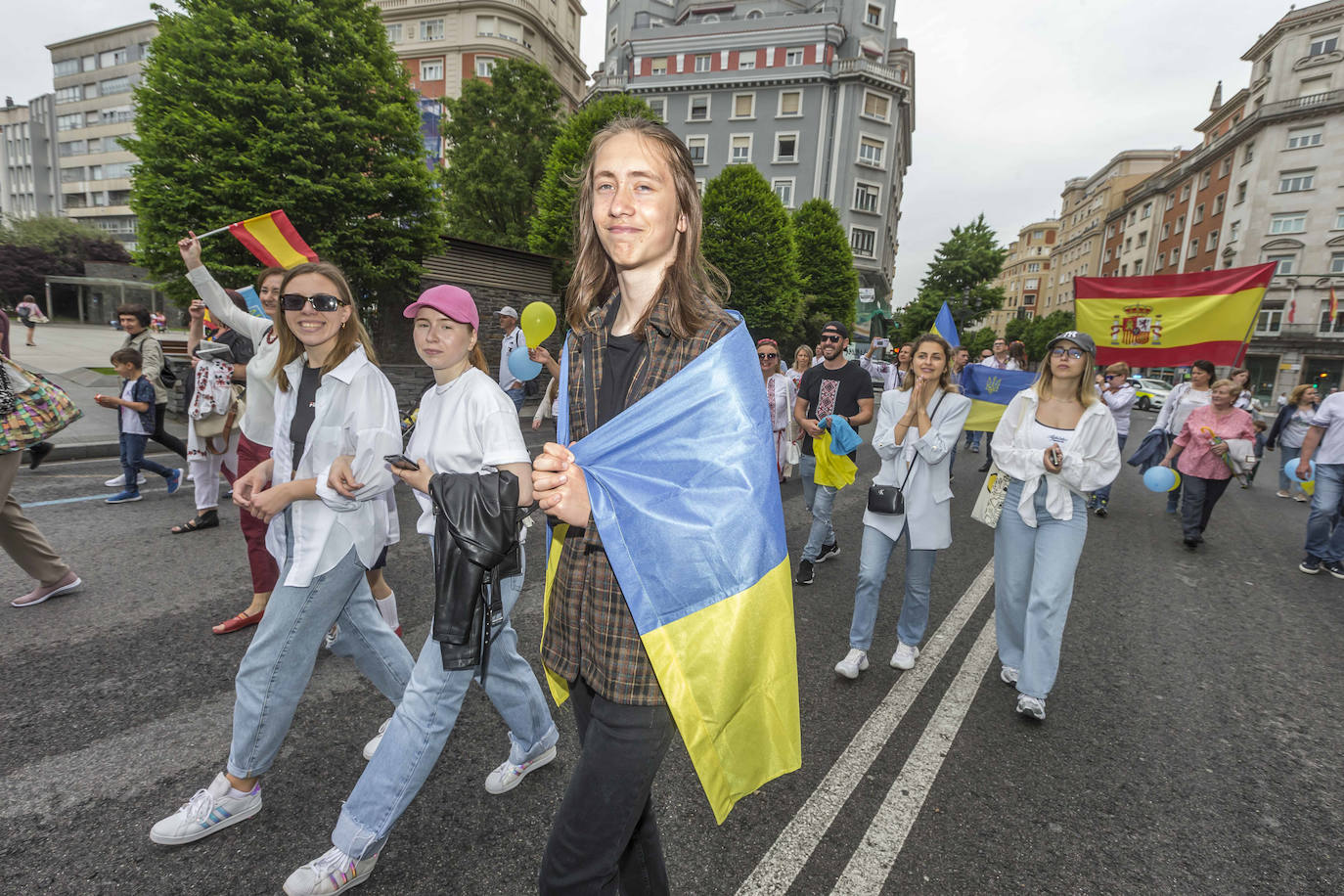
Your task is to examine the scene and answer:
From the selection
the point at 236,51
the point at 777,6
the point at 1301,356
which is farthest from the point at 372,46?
the point at 1301,356

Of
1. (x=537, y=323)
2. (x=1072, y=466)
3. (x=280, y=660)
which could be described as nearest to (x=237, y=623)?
(x=280, y=660)

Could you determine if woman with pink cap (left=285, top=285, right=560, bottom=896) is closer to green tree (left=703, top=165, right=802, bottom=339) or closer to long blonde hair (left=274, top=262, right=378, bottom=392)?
long blonde hair (left=274, top=262, right=378, bottom=392)

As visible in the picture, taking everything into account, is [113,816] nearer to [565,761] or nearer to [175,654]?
[175,654]

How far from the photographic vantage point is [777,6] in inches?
1770

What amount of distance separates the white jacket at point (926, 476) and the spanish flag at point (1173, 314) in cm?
338

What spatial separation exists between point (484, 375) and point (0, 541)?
13.1 ft

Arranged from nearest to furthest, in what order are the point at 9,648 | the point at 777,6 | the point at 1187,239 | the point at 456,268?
the point at 9,648, the point at 456,268, the point at 777,6, the point at 1187,239

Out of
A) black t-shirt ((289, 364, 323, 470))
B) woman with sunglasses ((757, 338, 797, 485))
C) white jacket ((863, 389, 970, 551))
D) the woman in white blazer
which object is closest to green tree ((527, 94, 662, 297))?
woman with sunglasses ((757, 338, 797, 485))

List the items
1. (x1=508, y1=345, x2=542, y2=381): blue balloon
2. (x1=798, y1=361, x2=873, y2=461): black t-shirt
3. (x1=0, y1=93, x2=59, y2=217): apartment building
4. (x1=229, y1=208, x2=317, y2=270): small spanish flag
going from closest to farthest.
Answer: (x1=508, y1=345, x2=542, y2=381): blue balloon → (x1=229, y1=208, x2=317, y2=270): small spanish flag → (x1=798, y1=361, x2=873, y2=461): black t-shirt → (x1=0, y1=93, x2=59, y2=217): apartment building

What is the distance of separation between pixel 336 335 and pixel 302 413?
363 mm

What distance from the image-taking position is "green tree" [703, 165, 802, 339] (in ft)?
90.4

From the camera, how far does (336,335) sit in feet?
8.50

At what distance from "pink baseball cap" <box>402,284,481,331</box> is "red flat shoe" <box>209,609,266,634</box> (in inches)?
102

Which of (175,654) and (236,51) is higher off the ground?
(236,51)
